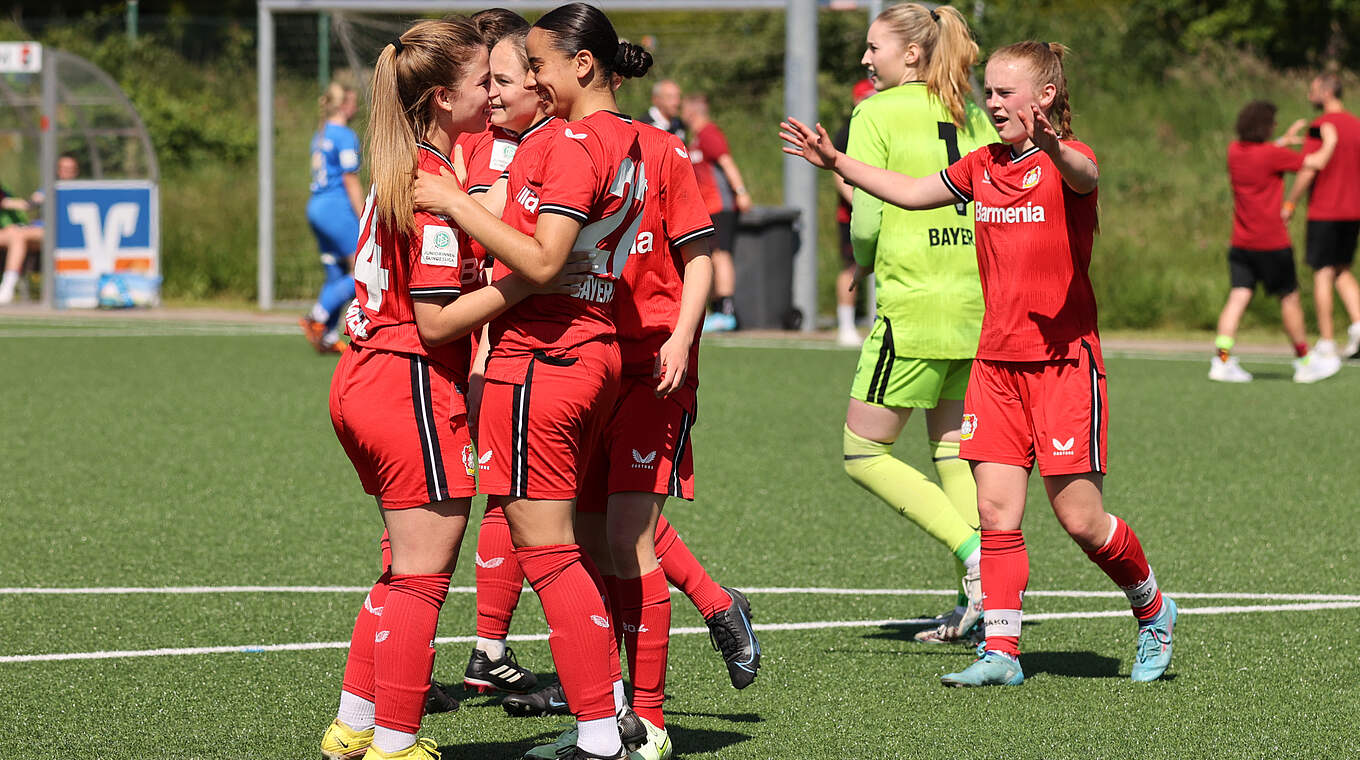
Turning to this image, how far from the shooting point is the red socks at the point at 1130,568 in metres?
4.83

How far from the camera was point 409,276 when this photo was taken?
12.3 ft

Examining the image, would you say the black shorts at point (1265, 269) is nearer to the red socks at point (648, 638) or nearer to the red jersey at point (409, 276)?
the red socks at point (648, 638)

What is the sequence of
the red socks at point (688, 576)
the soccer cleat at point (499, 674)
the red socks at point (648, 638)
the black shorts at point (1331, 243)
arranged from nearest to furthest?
1. the red socks at point (648, 638)
2. the red socks at point (688, 576)
3. the soccer cleat at point (499, 674)
4. the black shorts at point (1331, 243)

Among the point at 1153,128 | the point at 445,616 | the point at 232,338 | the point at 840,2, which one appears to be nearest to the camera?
the point at 445,616

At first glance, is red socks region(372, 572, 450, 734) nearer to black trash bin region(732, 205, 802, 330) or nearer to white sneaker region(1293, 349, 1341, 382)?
white sneaker region(1293, 349, 1341, 382)

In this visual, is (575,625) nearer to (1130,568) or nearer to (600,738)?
(600,738)

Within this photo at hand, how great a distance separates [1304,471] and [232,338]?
1023 cm

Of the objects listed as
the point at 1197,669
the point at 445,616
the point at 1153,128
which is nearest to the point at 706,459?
the point at 445,616

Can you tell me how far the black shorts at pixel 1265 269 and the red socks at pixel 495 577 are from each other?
978cm

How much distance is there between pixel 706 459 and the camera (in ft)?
29.7

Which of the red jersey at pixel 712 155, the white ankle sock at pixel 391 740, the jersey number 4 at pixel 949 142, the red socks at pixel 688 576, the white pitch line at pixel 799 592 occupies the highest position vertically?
the red jersey at pixel 712 155

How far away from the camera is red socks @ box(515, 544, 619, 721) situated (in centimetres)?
370

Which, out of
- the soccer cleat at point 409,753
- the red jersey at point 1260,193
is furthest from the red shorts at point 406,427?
the red jersey at point 1260,193

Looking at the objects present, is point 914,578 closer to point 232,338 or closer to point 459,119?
point 459,119
